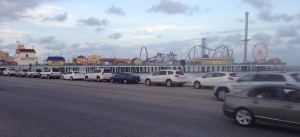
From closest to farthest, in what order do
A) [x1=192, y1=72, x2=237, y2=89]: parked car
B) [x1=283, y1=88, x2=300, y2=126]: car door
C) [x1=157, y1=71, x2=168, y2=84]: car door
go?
[x1=283, y1=88, x2=300, y2=126]: car door
[x1=192, y1=72, x2=237, y2=89]: parked car
[x1=157, y1=71, x2=168, y2=84]: car door

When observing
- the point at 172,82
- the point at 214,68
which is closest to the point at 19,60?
the point at 214,68

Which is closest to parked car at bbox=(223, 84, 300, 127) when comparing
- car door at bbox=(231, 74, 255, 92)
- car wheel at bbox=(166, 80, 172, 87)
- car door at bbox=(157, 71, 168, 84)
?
car door at bbox=(231, 74, 255, 92)

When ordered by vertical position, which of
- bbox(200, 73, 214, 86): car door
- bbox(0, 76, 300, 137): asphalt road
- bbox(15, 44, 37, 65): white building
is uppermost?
bbox(15, 44, 37, 65): white building

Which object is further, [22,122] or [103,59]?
[103,59]

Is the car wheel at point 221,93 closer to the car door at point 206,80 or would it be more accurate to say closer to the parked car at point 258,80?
the parked car at point 258,80

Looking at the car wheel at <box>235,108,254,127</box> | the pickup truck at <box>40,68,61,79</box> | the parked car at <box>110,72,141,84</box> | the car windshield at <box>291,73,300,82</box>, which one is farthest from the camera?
the pickup truck at <box>40,68,61,79</box>

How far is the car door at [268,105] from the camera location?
946 centimetres

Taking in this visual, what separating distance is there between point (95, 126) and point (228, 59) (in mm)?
115601

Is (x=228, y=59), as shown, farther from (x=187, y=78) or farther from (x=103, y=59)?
(x=187, y=78)

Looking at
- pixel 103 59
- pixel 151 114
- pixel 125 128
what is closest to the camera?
pixel 125 128

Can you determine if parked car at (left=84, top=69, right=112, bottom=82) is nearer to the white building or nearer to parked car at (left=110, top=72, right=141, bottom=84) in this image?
parked car at (left=110, top=72, right=141, bottom=84)

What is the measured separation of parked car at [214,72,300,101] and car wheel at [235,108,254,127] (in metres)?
5.54

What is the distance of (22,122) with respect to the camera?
1102cm

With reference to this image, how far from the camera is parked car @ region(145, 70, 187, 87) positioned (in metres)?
31.7
